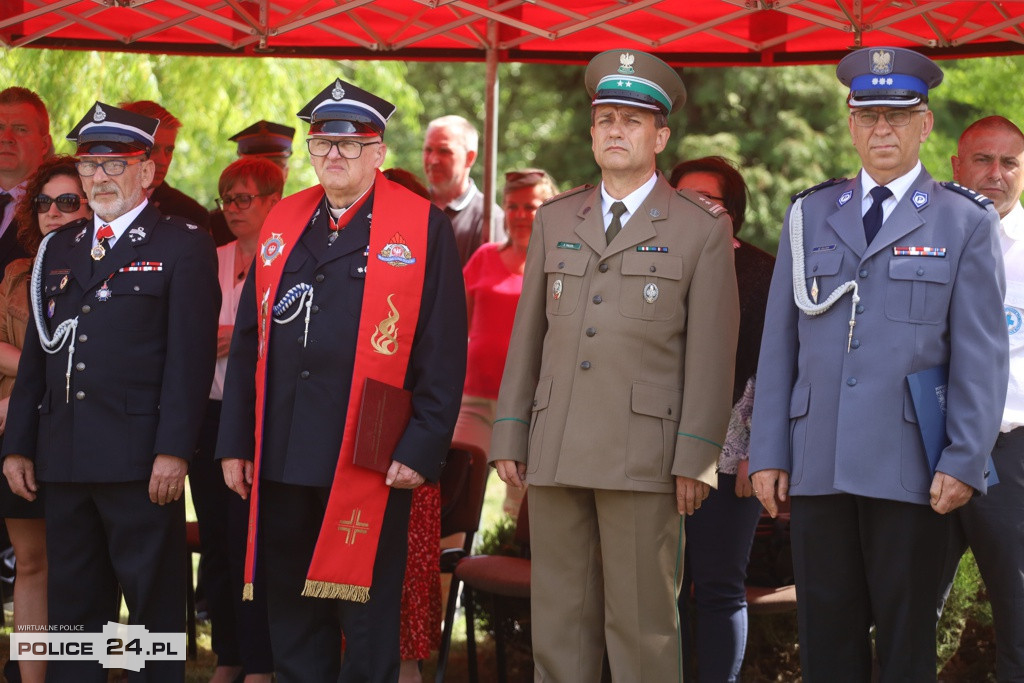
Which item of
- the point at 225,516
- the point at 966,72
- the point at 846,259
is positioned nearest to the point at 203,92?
the point at 966,72

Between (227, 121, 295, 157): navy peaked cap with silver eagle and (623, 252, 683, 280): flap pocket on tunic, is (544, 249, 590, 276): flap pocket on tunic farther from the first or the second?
(227, 121, 295, 157): navy peaked cap with silver eagle

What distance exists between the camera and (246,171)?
6453mm

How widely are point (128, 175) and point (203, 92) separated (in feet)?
29.5

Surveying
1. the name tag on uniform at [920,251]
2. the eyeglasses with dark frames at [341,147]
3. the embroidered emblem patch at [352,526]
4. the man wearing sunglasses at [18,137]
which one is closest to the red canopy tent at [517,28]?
the man wearing sunglasses at [18,137]

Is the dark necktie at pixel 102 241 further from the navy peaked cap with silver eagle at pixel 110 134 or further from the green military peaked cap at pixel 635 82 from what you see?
the green military peaked cap at pixel 635 82

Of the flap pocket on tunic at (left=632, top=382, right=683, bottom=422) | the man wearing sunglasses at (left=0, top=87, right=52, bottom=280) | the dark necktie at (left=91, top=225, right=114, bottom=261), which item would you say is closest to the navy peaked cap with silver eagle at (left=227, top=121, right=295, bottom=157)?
the man wearing sunglasses at (left=0, top=87, right=52, bottom=280)

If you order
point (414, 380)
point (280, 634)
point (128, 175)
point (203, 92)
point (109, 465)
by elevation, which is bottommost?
point (280, 634)

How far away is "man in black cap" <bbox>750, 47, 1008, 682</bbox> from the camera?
4168 millimetres

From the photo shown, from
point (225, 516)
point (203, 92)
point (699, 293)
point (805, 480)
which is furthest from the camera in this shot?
point (203, 92)

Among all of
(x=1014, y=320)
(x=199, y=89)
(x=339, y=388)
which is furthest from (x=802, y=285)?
(x=199, y=89)

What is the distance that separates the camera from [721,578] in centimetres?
540

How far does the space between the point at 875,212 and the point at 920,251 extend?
8.6 inches

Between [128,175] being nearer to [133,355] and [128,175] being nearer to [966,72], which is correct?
[133,355]

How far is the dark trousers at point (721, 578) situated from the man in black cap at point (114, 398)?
193 cm
